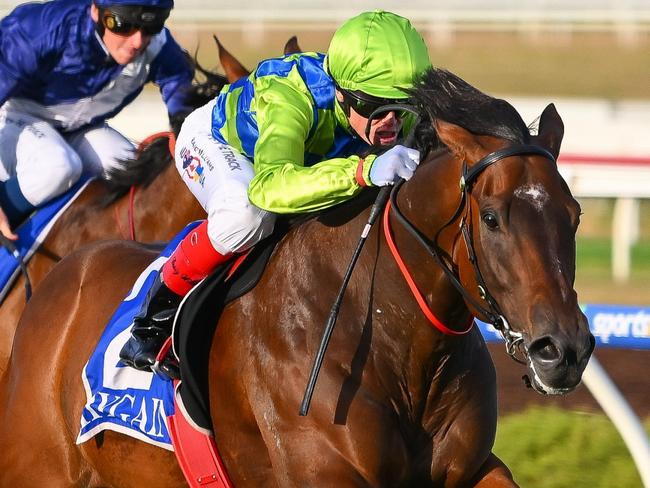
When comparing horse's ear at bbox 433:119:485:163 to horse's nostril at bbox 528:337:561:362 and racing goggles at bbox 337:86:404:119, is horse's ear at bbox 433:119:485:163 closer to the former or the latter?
racing goggles at bbox 337:86:404:119

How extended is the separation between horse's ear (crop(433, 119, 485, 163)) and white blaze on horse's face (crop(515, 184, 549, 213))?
7.2 inches

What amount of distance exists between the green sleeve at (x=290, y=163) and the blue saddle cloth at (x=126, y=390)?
0.65m

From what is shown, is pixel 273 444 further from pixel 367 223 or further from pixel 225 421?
pixel 367 223

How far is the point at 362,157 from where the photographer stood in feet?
11.8

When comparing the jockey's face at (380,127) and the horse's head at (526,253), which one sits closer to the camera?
the horse's head at (526,253)

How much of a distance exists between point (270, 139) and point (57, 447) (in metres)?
1.49

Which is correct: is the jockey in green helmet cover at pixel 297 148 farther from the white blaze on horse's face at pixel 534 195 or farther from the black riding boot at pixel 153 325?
the white blaze on horse's face at pixel 534 195

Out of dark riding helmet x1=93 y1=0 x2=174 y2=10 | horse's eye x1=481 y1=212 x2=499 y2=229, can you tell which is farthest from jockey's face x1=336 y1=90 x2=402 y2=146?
dark riding helmet x1=93 y1=0 x2=174 y2=10

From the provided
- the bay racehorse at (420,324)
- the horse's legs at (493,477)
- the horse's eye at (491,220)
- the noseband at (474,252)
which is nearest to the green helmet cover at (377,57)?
the bay racehorse at (420,324)

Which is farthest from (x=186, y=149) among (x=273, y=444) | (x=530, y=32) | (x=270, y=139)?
(x=530, y=32)

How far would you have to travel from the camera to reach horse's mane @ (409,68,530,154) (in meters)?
3.23

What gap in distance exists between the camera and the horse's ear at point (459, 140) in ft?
10.5

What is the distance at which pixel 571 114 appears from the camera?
10.9m

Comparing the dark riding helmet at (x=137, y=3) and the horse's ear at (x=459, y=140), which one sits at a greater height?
the horse's ear at (x=459, y=140)
